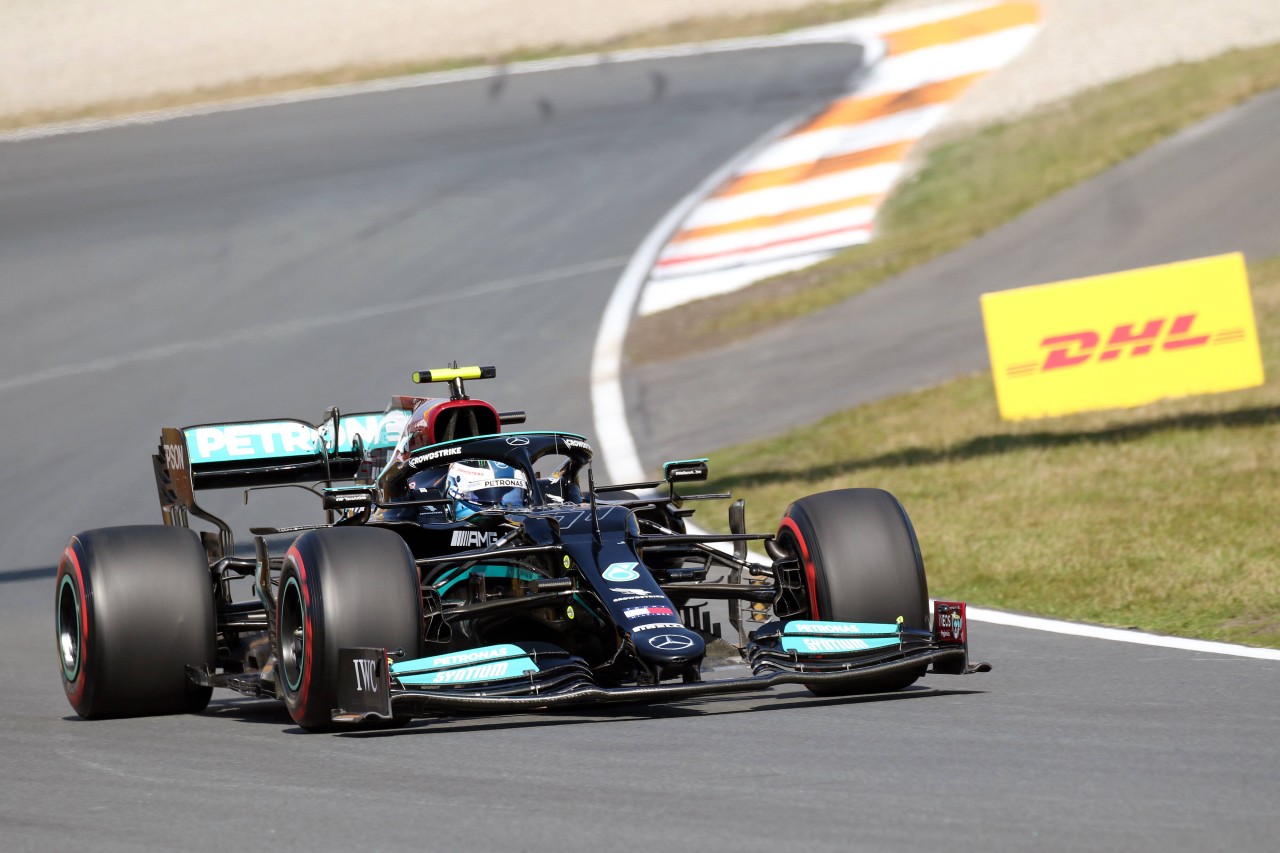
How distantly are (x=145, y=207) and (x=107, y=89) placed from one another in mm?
11512

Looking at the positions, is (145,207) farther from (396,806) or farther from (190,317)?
(396,806)

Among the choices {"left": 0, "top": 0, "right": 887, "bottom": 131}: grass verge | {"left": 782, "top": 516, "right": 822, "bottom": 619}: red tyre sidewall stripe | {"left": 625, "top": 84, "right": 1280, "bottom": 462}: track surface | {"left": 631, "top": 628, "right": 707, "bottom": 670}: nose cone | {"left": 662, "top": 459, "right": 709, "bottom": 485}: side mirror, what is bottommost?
{"left": 631, "top": 628, "right": 707, "bottom": 670}: nose cone

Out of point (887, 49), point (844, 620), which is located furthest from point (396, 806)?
point (887, 49)

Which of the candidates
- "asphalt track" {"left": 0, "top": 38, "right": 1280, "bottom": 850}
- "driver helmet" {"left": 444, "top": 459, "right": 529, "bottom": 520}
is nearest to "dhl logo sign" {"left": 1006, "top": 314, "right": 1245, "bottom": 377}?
"asphalt track" {"left": 0, "top": 38, "right": 1280, "bottom": 850}

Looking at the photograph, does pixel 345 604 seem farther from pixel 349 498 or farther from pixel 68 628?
pixel 68 628

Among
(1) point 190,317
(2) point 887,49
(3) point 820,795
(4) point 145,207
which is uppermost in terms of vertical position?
(2) point 887,49

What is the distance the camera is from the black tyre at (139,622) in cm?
848

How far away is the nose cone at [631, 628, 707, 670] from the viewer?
7.22 metres

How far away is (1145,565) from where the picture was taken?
1099cm

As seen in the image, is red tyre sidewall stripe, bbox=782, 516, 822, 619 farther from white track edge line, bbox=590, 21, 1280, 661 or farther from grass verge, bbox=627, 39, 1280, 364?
grass verge, bbox=627, 39, 1280, 364

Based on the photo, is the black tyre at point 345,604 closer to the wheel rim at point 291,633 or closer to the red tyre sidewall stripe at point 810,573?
the wheel rim at point 291,633

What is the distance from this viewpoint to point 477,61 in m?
38.1

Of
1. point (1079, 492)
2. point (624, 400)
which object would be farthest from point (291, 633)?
point (624, 400)

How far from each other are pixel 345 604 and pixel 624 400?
10612 mm
